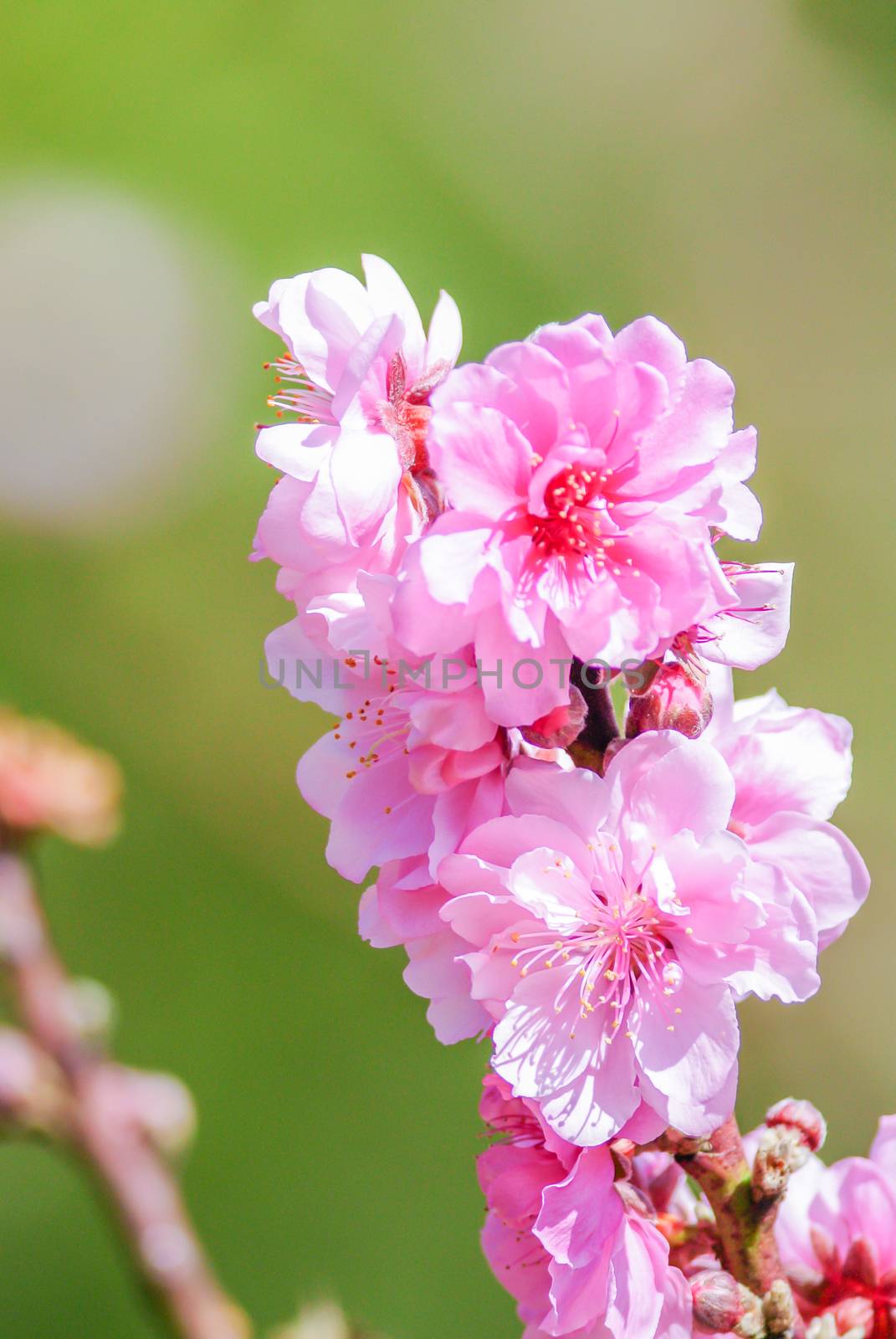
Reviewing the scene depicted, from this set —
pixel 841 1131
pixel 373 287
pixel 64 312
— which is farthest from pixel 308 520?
pixel 64 312

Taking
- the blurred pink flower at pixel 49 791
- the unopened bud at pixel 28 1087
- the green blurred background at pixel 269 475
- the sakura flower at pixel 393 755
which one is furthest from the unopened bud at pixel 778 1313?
the green blurred background at pixel 269 475

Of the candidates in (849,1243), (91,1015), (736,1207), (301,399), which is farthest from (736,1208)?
(91,1015)

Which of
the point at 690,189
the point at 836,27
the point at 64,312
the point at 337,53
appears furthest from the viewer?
the point at 64,312

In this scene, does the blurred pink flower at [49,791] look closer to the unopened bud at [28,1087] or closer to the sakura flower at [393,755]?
the unopened bud at [28,1087]

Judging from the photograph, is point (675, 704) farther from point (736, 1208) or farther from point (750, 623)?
point (736, 1208)

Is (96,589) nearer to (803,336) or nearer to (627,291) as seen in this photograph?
(627,291)
